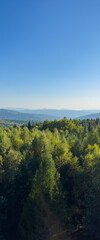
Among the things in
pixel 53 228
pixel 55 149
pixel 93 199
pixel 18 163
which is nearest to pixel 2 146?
Result: pixel 18 163

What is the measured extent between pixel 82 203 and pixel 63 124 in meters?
51.4

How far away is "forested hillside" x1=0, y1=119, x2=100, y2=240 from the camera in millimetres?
16141

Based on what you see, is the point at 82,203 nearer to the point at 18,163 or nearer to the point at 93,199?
the point at 93,199

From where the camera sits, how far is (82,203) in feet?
63.4

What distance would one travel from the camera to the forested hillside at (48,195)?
53.0 ft

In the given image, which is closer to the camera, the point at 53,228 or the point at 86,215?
the point at 53,228

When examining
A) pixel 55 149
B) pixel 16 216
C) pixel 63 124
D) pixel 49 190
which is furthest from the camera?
pixel 63 124

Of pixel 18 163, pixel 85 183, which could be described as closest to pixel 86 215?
pixel 85 183

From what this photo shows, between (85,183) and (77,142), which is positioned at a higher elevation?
(77,142)

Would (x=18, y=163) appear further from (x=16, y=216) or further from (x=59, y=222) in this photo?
(x=59, y=222)

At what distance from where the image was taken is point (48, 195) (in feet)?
52.1

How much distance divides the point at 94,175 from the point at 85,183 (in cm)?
177

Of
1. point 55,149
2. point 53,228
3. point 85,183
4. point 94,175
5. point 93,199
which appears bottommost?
point 53,228

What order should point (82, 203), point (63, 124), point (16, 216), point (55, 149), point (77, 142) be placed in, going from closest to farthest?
1. point (82, 203)
2. point (16, 216)
3. point (55, 149)
4. point (77, 142)
5. point (63, 124)
